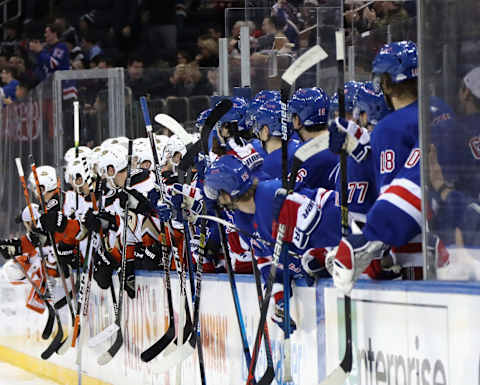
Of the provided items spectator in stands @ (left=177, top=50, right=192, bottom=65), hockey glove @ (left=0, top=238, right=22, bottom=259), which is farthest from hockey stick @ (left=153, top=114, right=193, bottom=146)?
spectator in stands @ (left=177, top=50, right=192, bottom=65)

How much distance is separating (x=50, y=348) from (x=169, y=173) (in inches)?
78.6

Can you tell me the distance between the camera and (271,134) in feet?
17.1

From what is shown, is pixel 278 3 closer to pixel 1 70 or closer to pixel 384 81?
pixel 384 81

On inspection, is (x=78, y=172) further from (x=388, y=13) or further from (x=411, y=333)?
(x=411, y=333)

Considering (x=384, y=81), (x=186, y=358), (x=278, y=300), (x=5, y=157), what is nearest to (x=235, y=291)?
(x=278, y=300)

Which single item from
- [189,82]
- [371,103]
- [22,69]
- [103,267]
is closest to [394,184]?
[371,103]

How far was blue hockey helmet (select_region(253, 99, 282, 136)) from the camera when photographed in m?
5.15

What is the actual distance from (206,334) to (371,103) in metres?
1.54

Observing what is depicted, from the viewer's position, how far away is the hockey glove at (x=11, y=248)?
8773 millimetres

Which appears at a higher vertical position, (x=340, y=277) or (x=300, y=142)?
(x=300, y=142)

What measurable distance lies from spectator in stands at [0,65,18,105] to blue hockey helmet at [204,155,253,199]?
846 cm

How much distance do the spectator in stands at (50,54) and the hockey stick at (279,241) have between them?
9.11m

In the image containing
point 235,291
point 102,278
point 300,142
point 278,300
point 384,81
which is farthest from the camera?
point 102,278

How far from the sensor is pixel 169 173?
6.33 meters
